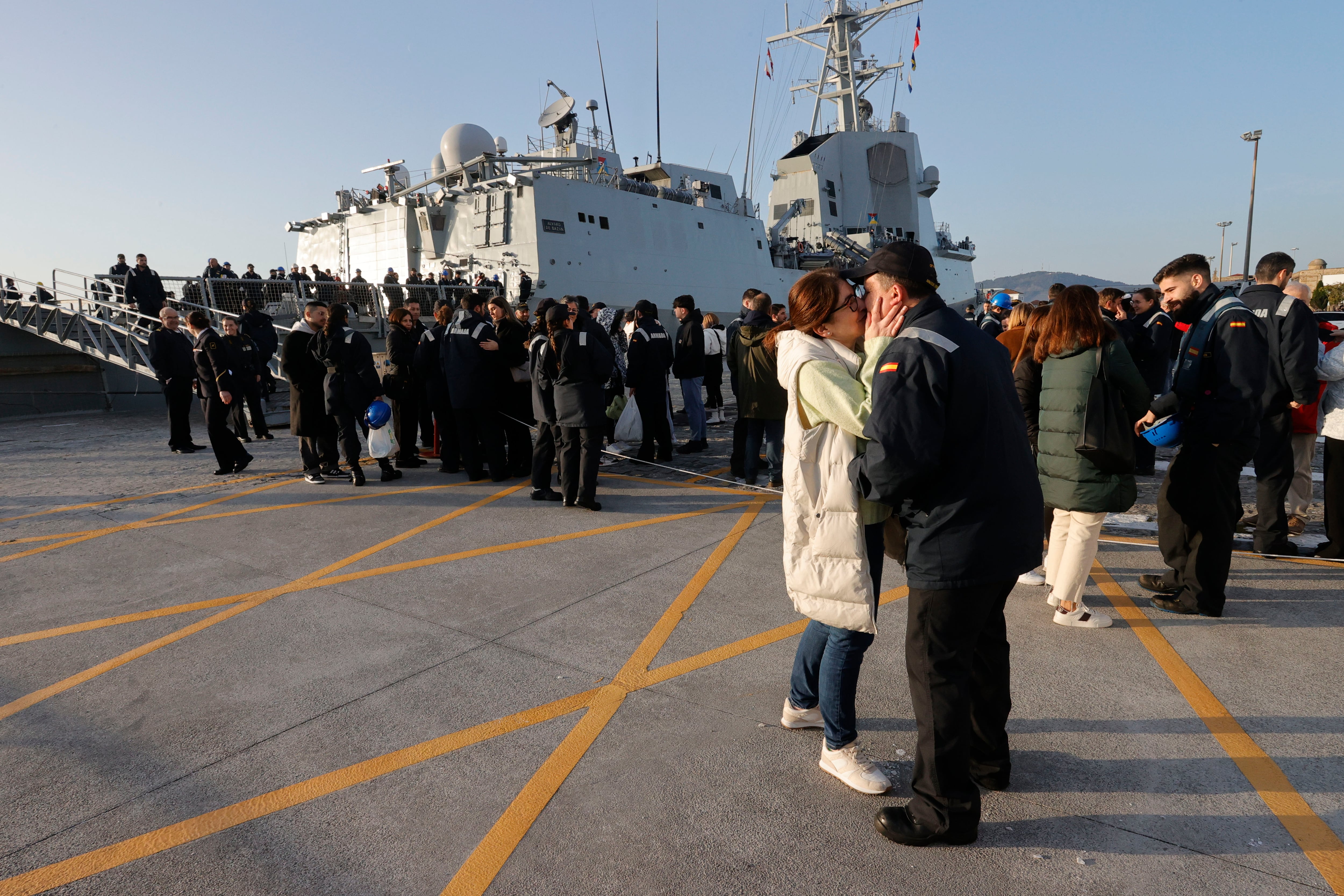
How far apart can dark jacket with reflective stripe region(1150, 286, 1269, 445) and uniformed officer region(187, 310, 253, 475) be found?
8.75 metres

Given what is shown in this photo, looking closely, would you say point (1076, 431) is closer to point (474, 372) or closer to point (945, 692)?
point (945, 692)

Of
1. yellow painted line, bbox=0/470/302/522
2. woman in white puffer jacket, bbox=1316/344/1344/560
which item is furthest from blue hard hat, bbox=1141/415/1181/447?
yellow painted line, bbox=0/470/302/522

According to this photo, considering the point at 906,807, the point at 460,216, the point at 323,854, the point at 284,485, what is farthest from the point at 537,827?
the point at 460,216

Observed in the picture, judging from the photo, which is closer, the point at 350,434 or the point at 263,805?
the point at 263,805

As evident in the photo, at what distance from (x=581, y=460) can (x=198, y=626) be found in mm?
3203

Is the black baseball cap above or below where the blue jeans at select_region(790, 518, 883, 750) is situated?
above

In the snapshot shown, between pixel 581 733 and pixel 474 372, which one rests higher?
pixel 474 372

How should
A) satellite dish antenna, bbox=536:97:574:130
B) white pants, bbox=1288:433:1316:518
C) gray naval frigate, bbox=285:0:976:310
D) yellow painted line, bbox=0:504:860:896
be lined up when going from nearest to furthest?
yellow painted line, bbox=0:504:860:896 < white pants, bbox=1288:433:1316:518 < gray naval frigate, bbox=285:0:976:310 < satellite dish antenna, bbox=536:97:574:130

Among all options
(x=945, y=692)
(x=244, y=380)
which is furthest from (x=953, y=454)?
(x=244, y=380)

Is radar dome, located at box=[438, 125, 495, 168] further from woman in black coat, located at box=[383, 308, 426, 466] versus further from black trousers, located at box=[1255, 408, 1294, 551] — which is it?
black trousers, located at box=[1255, 408, 1294, 551]

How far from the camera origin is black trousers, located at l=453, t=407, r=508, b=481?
294 inches

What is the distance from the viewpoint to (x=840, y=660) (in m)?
2.46

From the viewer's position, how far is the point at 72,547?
214 inches

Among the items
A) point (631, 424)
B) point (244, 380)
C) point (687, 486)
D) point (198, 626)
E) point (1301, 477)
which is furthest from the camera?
point (244, 380)
